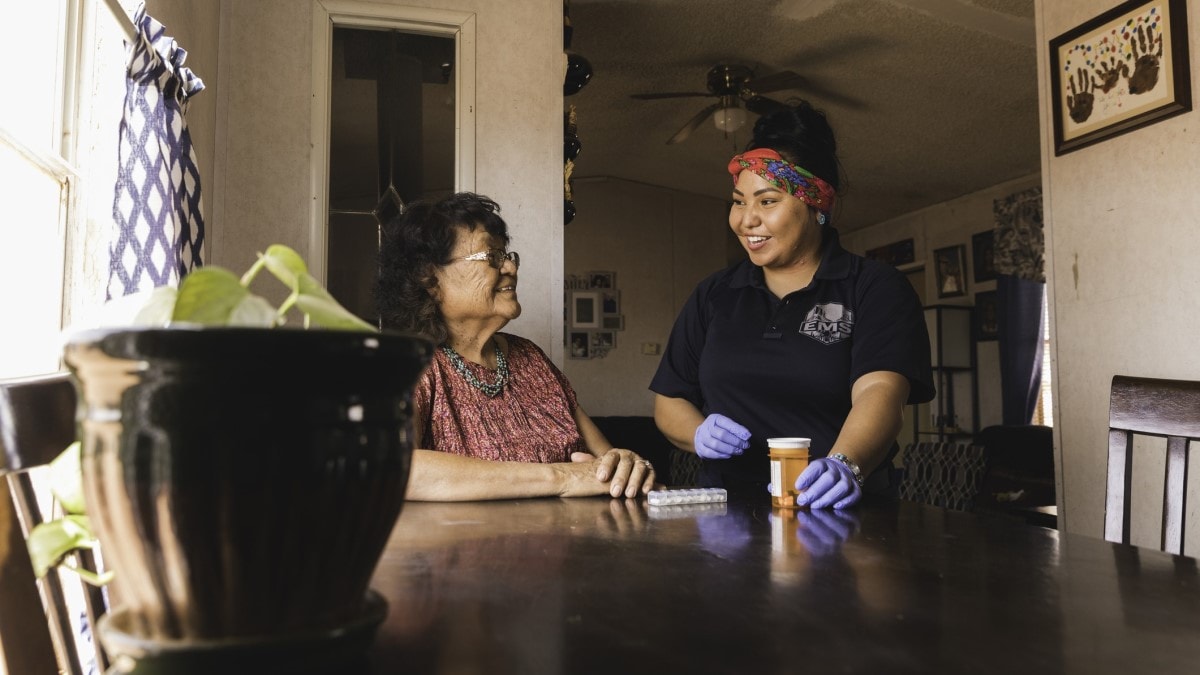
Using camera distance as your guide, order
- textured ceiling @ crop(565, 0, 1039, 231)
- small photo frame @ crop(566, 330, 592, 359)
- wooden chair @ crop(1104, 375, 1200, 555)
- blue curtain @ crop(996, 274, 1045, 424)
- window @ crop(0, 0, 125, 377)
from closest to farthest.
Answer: wooden chair @ crop(1104, 375, 1200, 555) → window @ crop(0, 0, 125, 377) → textured ceiling @ crop(565, 0, 1039, 231) → blue curtain @ crop(996, 274, 1045, 424) → small photo frame @ crop(566, 330, 592, 359)

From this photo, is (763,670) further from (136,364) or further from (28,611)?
(28,611)

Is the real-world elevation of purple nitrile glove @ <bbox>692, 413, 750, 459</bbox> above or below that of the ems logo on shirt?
below

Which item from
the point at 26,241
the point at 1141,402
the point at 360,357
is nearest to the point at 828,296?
the point at 1141,402

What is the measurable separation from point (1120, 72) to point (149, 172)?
2890 mm

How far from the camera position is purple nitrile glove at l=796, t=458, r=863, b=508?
1.24 m

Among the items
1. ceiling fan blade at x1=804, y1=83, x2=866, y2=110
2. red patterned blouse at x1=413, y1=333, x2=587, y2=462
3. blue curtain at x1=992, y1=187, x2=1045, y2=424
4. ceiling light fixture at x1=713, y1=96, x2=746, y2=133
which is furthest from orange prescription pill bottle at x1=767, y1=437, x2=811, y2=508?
blue curtain at x1=992, y1=187, x2=1045, y2=424

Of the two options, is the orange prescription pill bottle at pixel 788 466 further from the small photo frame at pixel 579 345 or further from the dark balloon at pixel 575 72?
the small photo frame at pixel 579 345

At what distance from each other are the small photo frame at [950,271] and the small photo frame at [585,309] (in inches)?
138

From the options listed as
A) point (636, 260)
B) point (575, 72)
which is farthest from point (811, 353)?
point (636, 260)

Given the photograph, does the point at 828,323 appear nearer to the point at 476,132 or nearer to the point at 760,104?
the point at 476,132

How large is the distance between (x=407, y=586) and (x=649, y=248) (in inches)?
330

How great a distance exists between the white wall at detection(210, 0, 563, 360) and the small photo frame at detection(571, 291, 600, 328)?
5.60m

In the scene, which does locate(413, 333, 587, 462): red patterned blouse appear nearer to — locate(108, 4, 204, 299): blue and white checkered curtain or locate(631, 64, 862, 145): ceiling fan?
locate(108, 4, 204, 299): blue and white checkered curtain

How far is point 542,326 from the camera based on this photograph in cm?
295
